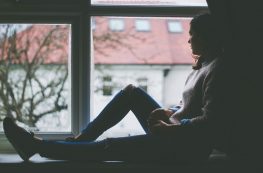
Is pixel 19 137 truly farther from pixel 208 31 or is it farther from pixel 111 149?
pixel 208 31

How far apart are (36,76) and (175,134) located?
1397 mm

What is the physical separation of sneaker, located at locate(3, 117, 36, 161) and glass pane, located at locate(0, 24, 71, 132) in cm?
56

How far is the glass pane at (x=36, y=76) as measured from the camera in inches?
93.3

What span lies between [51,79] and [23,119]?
0.62 meters

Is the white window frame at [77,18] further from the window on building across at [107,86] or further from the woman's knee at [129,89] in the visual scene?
the window on building across at [107,86]

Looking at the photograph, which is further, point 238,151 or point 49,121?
point 49,121

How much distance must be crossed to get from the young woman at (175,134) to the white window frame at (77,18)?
1.23 ft

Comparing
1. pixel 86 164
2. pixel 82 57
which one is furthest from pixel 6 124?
pixel 82 57

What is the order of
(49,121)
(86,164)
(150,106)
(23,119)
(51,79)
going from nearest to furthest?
(86,164)
(150,106)
(23,119)
(49,121)
(51,79)

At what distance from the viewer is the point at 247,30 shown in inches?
76.7

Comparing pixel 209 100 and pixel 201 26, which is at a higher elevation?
pixel 201 26

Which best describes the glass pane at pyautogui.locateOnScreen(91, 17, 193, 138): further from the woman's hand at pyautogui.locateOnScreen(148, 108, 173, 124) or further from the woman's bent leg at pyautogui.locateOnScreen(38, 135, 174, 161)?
the woman's bent leg at pyautogui.locateOnScreen(38, 135, 174, 161)

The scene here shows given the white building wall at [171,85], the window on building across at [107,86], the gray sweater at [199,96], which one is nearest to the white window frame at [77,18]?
the gray sweater at [199,96]

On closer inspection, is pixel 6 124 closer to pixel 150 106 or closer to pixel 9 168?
pixel 9 168
